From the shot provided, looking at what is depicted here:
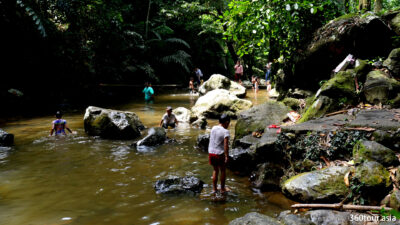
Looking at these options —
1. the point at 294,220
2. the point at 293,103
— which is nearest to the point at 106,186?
the point at 294,220

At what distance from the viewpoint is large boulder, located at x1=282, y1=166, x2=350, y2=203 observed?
4094 millimetres

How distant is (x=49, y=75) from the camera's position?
1750 cm

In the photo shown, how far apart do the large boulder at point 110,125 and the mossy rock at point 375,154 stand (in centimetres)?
695

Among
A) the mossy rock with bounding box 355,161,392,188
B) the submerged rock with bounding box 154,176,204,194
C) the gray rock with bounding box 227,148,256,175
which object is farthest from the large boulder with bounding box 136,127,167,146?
the mossy rock with bounding box 355,161,392,188

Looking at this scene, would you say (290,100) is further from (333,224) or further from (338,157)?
(333,224)

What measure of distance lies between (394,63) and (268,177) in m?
4.25

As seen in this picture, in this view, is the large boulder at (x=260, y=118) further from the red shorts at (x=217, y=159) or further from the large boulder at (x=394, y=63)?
the large boulder at (x=394, y=63)

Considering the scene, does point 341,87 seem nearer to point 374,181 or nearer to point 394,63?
point 394,63

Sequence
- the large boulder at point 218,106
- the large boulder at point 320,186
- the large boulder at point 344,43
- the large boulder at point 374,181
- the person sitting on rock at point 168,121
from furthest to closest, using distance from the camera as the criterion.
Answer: the large boulder at point 218,106 → the person sitting on rock at point 168,121 → the large boulder at point 344,43 → the large boulder at point 320,186 → the large boulder at point 374,181

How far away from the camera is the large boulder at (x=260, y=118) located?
280 inches

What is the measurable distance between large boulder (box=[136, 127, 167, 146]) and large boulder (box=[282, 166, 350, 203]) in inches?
189

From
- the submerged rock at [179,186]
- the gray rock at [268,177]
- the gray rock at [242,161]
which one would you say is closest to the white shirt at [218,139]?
the submerged rock at [179,186]

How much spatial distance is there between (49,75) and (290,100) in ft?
50.3

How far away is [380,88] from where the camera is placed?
6117 mm
